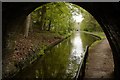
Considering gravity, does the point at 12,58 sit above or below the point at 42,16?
below

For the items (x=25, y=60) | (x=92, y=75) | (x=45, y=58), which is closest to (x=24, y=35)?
(x=45, y=58)

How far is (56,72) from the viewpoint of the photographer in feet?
48.1

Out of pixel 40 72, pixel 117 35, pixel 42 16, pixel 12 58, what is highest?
pixel 42 16

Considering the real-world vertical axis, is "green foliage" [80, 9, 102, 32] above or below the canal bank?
above

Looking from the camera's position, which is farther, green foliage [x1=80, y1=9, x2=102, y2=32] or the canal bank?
green foliage [x1=80, y1=9, x2=102, y2=32]

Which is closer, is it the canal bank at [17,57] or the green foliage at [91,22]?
the canal bank at [17,57]

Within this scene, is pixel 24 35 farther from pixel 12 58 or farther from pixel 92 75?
pixel 92 75

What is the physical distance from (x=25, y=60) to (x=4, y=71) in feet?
10.8

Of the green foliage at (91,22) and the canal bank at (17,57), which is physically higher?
the green foliage at (91,22)

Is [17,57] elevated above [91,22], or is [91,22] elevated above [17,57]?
[91,22]

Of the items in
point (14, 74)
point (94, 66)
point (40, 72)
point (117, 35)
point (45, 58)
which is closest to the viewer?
point (117, 35)

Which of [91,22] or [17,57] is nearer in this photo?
[17,57]

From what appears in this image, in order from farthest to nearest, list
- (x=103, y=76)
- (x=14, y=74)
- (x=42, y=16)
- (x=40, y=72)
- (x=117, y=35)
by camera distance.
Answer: (x=42, y=16) < (x=40, y=72) < (x=14, y=74) < (x=103, y=76) < (x=117, y=35)

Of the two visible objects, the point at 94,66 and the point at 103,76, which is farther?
the point at 94,66
